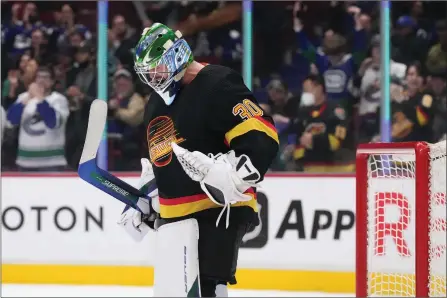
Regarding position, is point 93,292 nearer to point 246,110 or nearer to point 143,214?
point 143,214

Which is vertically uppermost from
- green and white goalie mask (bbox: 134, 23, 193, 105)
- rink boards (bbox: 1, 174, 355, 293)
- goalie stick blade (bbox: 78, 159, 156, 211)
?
green and white goalie mask (bbox: 134, 23, 193, 105)

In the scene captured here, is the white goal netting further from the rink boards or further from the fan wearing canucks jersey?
the rink boards

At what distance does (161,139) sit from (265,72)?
3385 mm

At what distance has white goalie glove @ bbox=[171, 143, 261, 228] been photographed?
2.68 m

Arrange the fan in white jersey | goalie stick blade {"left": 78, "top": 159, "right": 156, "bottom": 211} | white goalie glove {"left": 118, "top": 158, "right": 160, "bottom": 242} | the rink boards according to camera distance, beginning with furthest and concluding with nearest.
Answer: the fan in white jersey < the rink boards < white goalie glove {"left": 118, "top": 158, "right": 160, "bottom": 242} < goalie stick blade {"left": 78, "top": 159, "right": 156, "bottom": 211}

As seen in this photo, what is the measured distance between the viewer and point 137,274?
19.0 feet

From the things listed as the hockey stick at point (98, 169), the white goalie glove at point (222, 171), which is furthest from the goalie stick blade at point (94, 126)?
the white goalie glove at point (222, 171)

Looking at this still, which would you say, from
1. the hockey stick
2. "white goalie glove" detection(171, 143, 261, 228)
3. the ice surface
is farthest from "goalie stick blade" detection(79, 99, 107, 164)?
the ice surface

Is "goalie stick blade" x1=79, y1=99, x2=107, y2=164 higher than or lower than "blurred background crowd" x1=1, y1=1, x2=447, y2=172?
lower

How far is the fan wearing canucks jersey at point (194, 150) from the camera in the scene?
277 centimetres

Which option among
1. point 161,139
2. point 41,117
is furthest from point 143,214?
point 41,117

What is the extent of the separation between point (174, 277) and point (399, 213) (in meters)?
1.42

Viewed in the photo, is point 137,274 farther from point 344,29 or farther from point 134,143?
point 344,29

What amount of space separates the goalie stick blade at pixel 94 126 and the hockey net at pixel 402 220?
3.23 ft
